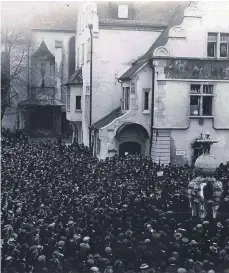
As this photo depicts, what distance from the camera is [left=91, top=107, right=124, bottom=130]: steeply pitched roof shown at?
108ft

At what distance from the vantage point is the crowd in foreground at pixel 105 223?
12609 mm

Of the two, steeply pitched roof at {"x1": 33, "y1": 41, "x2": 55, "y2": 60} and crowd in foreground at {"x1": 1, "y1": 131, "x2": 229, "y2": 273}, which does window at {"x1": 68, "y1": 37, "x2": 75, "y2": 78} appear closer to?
steeply pitched roof at {"x1": 33, "y1": 41, "x2": 55, "y2": 60}

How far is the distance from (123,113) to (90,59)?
5.10m

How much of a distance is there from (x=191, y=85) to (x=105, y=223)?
16598mm

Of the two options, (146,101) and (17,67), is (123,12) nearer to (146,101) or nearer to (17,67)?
(146,101)

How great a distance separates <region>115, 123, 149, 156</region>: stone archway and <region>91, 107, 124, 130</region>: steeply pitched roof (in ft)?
4.68

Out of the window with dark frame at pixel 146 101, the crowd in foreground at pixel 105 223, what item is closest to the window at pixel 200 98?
the window with dark frame at pixel 146 101

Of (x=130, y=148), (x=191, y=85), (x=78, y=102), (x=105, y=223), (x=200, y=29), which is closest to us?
(x=105, y=223)

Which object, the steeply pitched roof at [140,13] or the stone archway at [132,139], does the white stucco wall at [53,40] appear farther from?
the stone archway at [132,139]

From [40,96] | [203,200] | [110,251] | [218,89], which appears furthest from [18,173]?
[40,96]

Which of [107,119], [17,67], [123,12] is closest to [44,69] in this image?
[17,67]

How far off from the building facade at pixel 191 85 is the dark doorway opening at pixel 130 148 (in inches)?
57.4

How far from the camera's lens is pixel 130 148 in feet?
106

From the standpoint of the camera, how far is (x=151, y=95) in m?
31.3
